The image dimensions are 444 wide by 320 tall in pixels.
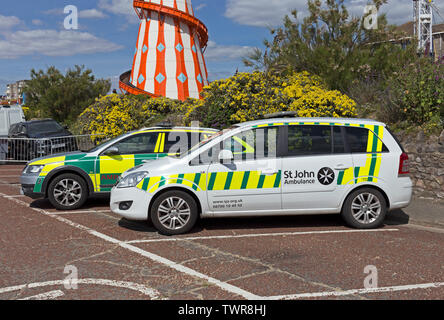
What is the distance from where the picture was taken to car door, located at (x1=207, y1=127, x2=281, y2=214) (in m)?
6.60

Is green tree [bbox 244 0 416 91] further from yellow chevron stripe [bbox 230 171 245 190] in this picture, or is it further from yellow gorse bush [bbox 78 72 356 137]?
yellow chevron stripe [bbox 230 171 245 190]

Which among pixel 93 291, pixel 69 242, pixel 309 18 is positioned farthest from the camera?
pixel 309 18

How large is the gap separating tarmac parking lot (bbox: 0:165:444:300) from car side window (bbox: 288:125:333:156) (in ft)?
3.98

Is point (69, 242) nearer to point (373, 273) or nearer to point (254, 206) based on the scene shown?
point (254, 206)

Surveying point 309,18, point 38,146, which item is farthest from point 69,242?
point 309,18

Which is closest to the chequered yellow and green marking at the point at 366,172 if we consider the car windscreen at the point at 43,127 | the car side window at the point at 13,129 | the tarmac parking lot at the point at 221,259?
the tarmac parking lot at the point at 221,259

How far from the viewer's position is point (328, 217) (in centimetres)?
779

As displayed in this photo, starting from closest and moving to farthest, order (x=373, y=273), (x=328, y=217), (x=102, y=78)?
(x=373, y=273) < (x=328, y=217) < (x=102, y=78)

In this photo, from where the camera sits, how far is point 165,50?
2527cm

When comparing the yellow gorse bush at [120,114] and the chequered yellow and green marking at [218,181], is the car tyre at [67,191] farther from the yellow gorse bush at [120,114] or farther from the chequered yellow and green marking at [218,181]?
the yellow gorse bush at [120,114]

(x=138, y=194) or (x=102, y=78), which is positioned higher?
(x=102, y=78)

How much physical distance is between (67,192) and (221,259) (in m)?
4.20

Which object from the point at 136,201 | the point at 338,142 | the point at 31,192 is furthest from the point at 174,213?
the point at 31,192

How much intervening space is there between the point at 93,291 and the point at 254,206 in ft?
9.57
